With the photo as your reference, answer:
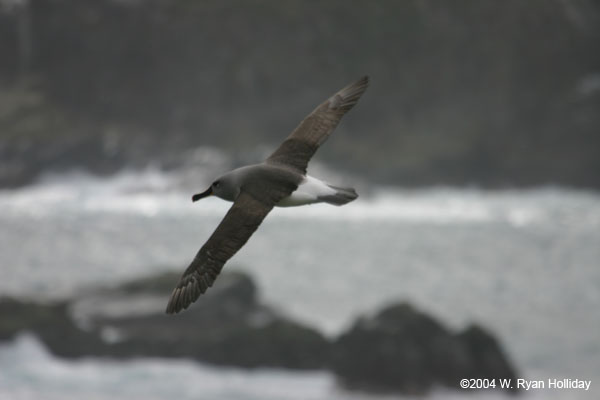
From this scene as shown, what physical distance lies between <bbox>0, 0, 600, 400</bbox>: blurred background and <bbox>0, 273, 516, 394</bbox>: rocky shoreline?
0.12 metres

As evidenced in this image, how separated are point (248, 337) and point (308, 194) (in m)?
15.8

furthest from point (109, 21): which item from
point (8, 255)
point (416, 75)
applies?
point (8, 255)

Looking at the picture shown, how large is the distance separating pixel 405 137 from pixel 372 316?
2818 inches

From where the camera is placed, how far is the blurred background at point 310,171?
25.3 meters

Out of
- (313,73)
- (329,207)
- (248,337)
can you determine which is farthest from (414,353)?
(313,73)

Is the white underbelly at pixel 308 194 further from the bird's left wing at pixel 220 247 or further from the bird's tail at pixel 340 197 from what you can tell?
the bird's left wing at pixel 220 247

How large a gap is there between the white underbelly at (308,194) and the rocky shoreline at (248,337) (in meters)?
13.6

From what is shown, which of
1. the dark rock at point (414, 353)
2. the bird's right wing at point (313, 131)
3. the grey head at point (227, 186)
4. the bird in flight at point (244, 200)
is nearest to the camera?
the bird in flight at point (244, 200)

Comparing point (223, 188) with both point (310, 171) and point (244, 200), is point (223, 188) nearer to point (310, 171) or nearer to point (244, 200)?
point (244, 200)

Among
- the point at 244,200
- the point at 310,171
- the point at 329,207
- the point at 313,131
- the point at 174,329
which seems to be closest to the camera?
the point at 244,200

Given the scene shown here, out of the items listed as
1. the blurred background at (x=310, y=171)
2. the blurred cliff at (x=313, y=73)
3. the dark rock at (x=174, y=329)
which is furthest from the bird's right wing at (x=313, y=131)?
the blurred cliff at (x=313, y=73)

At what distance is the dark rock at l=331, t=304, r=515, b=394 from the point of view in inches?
864

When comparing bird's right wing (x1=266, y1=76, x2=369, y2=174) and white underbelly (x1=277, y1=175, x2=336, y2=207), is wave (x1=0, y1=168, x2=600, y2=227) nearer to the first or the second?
bird's right wing (x1=266, y1=76, x2=369, y2=174)

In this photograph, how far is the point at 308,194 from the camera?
8695 mm
